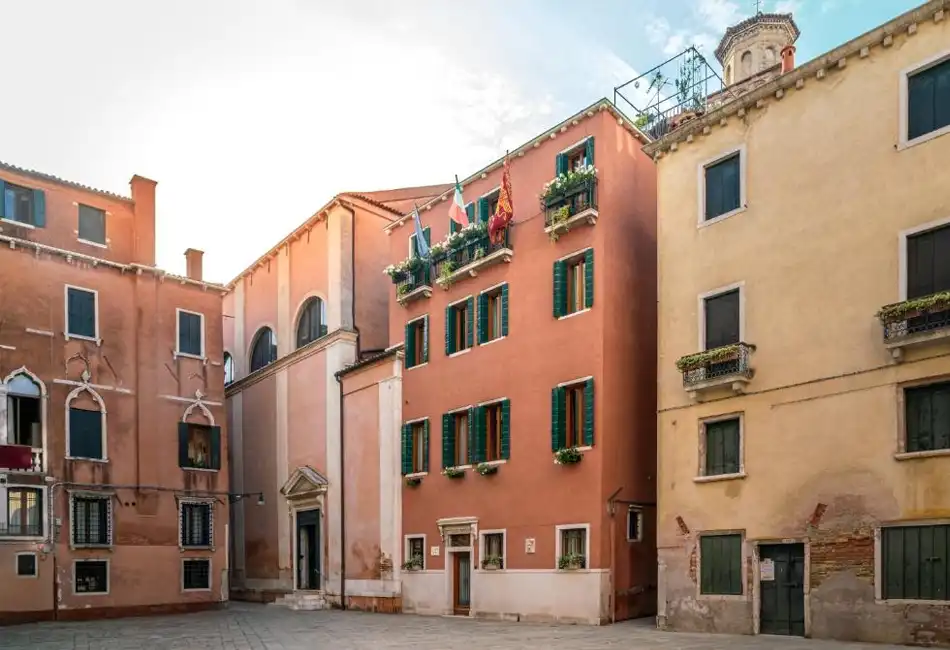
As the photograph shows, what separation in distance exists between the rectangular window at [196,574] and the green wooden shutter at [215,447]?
3.37m

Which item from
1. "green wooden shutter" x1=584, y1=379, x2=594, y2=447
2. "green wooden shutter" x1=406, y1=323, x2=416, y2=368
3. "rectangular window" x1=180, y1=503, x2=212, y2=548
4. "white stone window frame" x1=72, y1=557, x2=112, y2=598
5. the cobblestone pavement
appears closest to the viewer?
the cobblestone pavement

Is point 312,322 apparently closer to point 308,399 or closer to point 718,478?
point 308,399

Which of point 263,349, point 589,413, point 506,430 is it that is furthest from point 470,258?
point 263,349

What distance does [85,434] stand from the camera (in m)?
28.1

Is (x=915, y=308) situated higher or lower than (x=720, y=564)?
higher

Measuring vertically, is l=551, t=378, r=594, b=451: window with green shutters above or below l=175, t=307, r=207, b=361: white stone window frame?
below

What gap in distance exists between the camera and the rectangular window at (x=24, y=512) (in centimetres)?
2581

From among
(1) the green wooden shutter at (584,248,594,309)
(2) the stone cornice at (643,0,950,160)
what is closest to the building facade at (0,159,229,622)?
(1) the green wooden shutter at (584,248,594,309)

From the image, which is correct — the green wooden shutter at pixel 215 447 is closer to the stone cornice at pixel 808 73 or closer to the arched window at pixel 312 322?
the arched window at pixel 312 322

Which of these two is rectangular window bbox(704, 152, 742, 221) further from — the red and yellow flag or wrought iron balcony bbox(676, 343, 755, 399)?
the red and yellow flag

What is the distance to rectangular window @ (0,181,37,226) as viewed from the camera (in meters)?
27.9

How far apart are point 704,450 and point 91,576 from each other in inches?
781

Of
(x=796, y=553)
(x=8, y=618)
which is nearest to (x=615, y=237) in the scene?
(x=796, y=553)

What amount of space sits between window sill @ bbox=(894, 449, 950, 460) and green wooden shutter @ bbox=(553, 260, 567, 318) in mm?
9412
